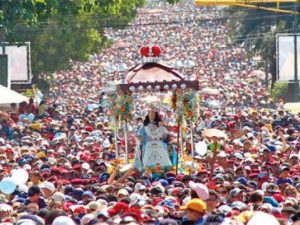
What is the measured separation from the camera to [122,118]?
2828 cm

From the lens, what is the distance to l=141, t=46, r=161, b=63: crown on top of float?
92.2ft

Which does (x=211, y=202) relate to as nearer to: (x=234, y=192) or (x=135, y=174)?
(x=234, y=192)

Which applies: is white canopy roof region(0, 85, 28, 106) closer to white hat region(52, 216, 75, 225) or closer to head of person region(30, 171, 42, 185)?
head of person region(30, 171, 42, 185)

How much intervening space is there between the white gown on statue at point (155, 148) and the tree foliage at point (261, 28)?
50.3m

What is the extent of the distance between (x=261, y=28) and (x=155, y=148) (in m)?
66.6

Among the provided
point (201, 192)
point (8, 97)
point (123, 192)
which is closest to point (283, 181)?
point (123, 192)

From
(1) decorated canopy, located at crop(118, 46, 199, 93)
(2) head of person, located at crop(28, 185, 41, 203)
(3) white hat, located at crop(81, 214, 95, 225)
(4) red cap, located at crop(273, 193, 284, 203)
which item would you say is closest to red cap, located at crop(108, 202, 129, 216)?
(3) white hat, located at crop(81, 214, 95, 225)

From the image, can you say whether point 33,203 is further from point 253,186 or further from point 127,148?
point 127,148

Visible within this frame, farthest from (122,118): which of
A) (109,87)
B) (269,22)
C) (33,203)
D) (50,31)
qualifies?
(269,22)

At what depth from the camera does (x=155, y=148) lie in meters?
27.3

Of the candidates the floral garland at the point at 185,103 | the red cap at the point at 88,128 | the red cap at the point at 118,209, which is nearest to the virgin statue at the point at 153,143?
the floral garland at the point at 185,103

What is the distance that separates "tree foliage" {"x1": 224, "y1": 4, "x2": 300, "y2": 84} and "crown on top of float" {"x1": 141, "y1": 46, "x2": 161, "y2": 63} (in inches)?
1937

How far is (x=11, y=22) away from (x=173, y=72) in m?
12.0

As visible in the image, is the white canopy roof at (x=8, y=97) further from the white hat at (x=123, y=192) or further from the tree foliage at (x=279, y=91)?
the tree foliage at (x=279, y=91)
